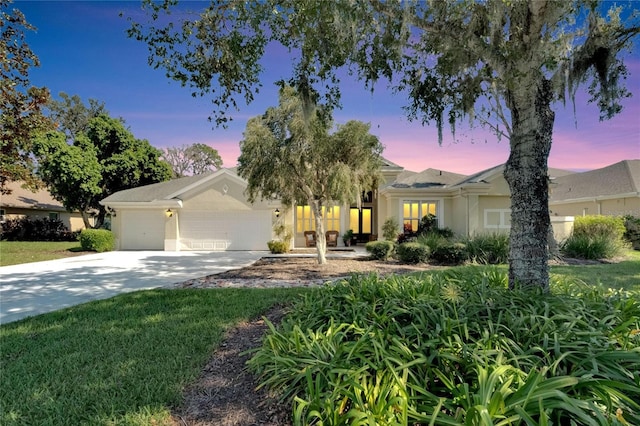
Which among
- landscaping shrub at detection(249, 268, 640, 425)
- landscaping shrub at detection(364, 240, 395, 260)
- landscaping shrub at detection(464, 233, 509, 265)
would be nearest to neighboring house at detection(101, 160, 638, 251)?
landscaping shrub at detection(364, 240, 395, 260)

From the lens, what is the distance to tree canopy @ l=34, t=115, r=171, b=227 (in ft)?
68.3

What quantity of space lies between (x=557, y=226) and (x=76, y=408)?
637 inches

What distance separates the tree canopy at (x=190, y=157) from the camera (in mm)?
40062

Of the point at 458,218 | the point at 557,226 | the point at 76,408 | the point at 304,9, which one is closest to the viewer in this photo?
the point at 76,408

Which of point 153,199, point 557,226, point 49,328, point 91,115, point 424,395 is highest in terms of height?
point 91,115

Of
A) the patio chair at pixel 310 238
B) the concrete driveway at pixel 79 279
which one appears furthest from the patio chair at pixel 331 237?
the concrete driveway at pixel 79 279

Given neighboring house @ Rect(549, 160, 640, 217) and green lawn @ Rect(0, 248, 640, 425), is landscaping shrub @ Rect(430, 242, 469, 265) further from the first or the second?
neighboring house @ Rect(549, 160, 640, 217)

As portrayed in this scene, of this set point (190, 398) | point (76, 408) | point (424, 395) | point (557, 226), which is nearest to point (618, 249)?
point (557, 226)

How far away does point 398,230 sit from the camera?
15.7 meters

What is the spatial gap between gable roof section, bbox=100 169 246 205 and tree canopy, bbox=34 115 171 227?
4294mm

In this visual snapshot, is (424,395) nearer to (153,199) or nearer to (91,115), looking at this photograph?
(153,199)

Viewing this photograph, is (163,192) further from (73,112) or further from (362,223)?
(73,112)

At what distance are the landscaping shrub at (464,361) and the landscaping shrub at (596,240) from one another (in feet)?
32.3

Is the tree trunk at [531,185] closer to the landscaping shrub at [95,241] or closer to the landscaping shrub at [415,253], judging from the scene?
the landscaping shrub at [415,253]
